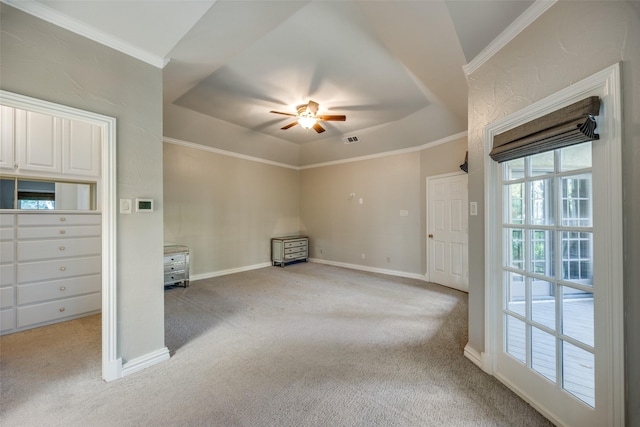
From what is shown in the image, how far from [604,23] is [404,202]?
405cm

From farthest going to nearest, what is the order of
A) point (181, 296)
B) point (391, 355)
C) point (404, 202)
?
1. point (404, 202)
2. point (181, 296)
3. point (391, 355)

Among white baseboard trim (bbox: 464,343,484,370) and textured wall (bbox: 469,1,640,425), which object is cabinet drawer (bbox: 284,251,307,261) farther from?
textured wall (bbox: 469,1,640,425)

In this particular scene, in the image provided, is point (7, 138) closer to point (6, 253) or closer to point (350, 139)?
point (6, 253)

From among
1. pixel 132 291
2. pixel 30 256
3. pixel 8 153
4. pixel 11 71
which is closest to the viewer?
pixel 11 71

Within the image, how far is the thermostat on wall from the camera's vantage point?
6.73 feet

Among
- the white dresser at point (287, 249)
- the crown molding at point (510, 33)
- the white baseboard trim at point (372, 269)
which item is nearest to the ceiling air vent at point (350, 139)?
the white dresser at point (287, 249)

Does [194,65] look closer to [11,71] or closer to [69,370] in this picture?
[11,71]

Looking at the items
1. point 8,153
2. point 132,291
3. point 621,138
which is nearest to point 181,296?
point 132,291

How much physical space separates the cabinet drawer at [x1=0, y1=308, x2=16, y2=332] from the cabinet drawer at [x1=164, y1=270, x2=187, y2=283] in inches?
64.0

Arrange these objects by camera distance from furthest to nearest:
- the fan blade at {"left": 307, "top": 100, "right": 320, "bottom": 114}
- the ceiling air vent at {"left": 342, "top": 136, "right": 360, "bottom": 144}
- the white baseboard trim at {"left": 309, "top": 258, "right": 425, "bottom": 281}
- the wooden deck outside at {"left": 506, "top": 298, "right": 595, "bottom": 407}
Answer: the ceiling air vent at {"left": 342, "top": 136, "right": 360, "bottom": 144}, the white baseboard trim at {"left": 309, "top": 258, "right": 425, "bottom": 281}, the fan blade at {"left": 307, "top": 100, "right": 320, "bottom": 114}, the wooden deck outside at {"left": 506, "top": 298, "right": 595, "bottom": 407}

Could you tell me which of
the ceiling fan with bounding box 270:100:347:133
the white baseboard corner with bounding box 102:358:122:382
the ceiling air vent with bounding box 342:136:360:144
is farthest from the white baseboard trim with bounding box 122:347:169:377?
the ceiling air vent with bounding box 342:136:360:144

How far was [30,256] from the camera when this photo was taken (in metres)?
2.80

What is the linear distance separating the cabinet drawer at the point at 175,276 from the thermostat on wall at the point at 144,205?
2547 mm

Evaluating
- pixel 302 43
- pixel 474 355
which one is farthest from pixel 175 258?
pixel 474 355
